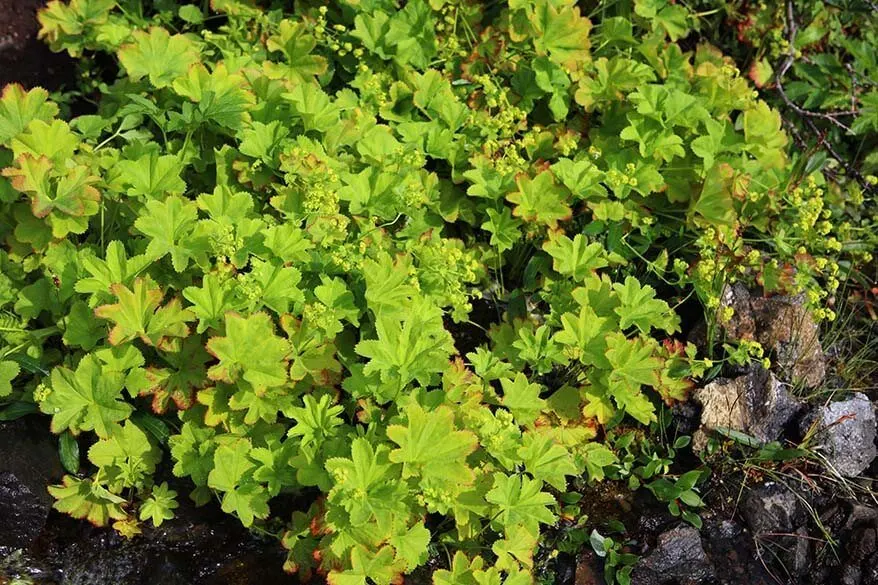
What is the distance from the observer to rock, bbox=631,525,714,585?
10.3ft

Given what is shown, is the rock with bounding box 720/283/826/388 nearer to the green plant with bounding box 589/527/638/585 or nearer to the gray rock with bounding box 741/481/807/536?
the gray rock with bounding box 741/481/807/536

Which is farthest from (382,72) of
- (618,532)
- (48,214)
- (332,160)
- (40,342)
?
(618,532)

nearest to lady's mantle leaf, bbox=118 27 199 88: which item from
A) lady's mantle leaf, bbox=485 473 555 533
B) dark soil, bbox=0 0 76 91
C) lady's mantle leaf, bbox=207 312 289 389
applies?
dark soil, bbox=0 0 76 91

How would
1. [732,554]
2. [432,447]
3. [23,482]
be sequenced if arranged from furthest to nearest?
[732,554], [23,482], [432,447]

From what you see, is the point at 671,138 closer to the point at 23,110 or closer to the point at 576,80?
the point at 576,80

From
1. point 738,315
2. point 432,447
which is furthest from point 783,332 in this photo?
point 432,447

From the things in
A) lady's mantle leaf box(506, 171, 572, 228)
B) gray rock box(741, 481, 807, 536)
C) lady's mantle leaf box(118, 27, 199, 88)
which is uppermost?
lady's mantle leaf box(118, 27, 199, 88)

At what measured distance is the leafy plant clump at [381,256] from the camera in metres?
2.96

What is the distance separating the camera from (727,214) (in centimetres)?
363

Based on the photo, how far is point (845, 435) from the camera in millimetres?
3490

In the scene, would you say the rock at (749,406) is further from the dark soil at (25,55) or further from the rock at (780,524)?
the dark soil at (25,55)

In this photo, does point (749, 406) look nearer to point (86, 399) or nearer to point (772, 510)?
point (772, 510)

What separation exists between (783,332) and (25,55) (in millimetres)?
3823

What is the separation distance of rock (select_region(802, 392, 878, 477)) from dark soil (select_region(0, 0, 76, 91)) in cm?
382
